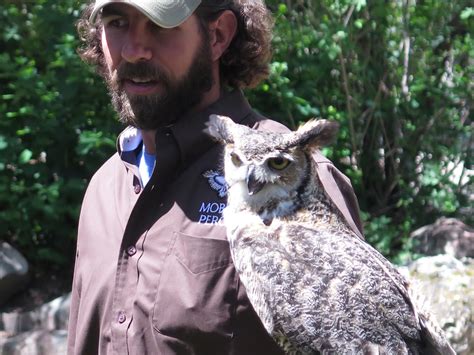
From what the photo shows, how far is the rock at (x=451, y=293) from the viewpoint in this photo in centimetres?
439

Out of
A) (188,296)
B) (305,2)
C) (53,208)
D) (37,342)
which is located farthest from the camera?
(305,2)

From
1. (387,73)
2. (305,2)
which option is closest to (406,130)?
(387,73)

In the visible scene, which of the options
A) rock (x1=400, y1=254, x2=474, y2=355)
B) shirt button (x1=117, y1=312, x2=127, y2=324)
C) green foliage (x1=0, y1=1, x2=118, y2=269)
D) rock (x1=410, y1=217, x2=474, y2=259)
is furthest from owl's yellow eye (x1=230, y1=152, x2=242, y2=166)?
rock (x1=410, y1=217, x2=474, y2=259)

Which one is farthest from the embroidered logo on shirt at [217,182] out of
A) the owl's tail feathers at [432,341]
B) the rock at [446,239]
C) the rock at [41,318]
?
the rock at [446,239]

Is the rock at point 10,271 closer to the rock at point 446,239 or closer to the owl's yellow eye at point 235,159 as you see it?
the rock at point 446,239

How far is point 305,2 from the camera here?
5.77 meters

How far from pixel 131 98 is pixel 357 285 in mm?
890

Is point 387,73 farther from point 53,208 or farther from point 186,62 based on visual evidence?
point 186,62

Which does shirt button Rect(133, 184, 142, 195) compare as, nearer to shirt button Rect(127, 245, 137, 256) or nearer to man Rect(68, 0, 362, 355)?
man Rect(68, 0, 362, 355)

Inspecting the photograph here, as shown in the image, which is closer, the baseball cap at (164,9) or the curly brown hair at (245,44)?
the baseball cap at (164,9)

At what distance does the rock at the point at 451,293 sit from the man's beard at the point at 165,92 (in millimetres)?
2045

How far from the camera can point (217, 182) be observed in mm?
2471

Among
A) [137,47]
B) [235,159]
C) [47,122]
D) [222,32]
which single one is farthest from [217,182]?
[47,122]

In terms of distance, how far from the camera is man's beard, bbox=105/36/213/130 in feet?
8.32
